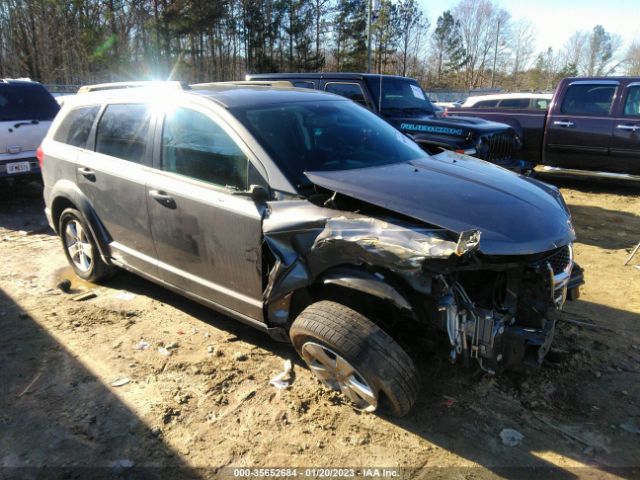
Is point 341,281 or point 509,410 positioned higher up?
point 341,281

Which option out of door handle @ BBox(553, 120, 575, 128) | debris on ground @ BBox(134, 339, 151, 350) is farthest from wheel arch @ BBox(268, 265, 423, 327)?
door handle @ BBox(553, 120, 575, 128)

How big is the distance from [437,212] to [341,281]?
0.65m

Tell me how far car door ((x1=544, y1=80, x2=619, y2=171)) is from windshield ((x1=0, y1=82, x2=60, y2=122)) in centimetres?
888

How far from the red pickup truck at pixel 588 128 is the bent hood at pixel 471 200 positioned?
6.37 m

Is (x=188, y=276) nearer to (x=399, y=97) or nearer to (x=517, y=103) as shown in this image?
(x=399, y=97)

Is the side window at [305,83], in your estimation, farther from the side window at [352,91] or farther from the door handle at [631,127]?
the door handle at [631,127]

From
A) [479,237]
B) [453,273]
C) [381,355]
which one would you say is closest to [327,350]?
[381,355]

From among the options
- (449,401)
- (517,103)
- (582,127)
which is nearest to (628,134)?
(582,127)

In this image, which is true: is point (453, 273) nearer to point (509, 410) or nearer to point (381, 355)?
point (381, 355)

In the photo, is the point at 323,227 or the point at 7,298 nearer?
the point at 323,227

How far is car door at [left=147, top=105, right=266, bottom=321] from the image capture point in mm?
3164

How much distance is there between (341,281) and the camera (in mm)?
2762

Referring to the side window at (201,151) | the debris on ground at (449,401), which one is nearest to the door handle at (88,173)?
the side window at (201,151)

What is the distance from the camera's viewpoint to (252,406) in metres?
3.03
